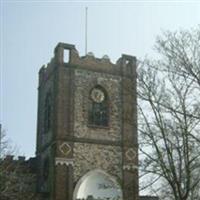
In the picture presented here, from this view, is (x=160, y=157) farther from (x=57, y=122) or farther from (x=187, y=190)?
(x=57, y=122)

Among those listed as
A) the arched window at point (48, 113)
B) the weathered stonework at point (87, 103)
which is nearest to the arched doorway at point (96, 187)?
the weathered stonework at point (87, 103)

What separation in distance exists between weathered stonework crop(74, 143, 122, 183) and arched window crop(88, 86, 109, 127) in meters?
1.77

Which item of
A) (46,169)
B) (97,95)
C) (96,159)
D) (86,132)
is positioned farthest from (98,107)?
(46,169)

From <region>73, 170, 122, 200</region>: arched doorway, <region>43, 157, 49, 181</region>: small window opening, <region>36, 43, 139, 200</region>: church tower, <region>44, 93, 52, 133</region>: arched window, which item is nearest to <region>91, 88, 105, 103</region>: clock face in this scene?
<region>36, 43, 139, 200</region>: church tower

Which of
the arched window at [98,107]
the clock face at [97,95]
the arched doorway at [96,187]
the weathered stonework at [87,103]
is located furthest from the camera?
the clock face at [97,95]

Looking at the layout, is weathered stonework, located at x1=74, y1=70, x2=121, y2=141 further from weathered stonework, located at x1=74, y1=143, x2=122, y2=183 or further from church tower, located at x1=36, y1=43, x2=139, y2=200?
weathered stonework, located at x1=74, y1=143, x2=122, y2=183

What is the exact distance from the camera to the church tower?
35094mm

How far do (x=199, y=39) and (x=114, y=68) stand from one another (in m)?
19.8

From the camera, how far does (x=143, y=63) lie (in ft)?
68.3

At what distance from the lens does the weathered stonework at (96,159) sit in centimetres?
3541

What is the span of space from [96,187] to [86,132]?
3615mm

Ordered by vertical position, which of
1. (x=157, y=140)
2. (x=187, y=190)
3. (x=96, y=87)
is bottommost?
(x=187, y=190)

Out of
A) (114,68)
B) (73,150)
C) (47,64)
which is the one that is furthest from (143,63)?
(47,64)

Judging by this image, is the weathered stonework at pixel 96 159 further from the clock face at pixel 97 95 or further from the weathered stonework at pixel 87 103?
the clock face at pixel 97 95
